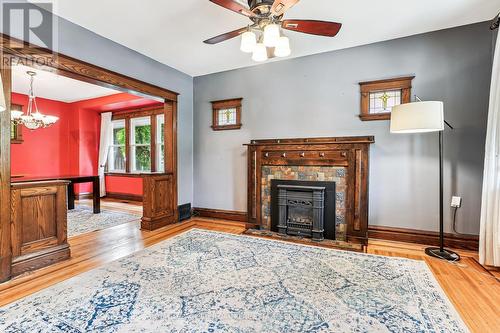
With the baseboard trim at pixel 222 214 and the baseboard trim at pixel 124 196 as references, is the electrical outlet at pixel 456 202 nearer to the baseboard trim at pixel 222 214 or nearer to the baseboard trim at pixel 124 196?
the baseboard trim at pixel 222 214

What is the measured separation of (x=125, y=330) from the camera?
1544 mm

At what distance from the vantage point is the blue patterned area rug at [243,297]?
1604 millimetres

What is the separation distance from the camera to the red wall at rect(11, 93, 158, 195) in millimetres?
5938

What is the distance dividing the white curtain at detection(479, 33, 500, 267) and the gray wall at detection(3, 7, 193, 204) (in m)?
4.10

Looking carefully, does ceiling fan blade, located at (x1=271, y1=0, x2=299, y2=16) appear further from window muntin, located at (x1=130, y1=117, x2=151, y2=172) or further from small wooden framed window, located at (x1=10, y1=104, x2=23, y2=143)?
small wooden framed window, located at (x1=10, y1=104, x2=23, y2=143)

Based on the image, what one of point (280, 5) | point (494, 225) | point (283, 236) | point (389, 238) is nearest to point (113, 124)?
point (283, 236)

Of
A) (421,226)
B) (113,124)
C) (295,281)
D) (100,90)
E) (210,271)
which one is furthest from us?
(113,124)

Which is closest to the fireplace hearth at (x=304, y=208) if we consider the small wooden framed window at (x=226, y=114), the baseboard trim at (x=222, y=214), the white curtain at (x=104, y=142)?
the baseboard trim at (x=222, y=214)

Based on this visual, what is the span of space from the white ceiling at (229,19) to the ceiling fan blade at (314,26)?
45 centimetres

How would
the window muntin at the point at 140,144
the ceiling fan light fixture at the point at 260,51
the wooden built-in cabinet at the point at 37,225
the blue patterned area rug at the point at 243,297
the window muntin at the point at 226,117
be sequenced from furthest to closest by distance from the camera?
the window muntin at the point at 140,144
the window muntin at the point at 226,117
the wooden built-in cabinet at the point at 37,225
the ceiling fan light fixture at the point at 260,51
the blue patterned area rug at the point at 243,297

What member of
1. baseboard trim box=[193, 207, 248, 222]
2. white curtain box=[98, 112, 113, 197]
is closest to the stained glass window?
baseboard trim box=[193, 207, 248, 222]

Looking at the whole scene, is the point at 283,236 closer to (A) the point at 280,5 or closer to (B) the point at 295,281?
(B) the point at 295,281

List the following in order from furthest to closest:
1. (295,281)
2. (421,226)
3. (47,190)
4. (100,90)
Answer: (100,90) < (421,226) < (47,190) < (295,281)

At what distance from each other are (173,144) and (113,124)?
12.3ft
